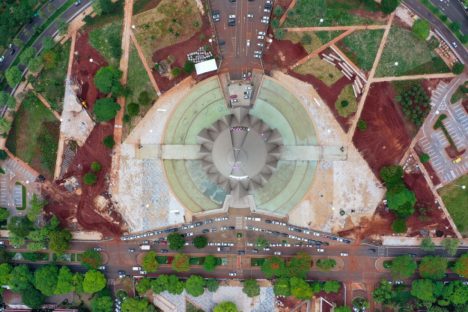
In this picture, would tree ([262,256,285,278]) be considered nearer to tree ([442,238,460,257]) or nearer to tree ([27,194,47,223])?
tree ([442,238,460,257])

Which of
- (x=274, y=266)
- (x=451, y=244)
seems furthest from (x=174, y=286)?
(x=451, y=244)

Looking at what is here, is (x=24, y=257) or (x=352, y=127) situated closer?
(x=352, y=127)

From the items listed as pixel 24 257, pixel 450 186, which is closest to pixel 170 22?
pixel 24 257

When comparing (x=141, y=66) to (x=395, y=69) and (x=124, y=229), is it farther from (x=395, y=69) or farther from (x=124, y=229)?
(x=395, y=69)

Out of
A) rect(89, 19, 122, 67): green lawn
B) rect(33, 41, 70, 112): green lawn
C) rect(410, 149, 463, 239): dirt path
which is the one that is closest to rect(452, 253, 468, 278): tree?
rect(410, 149, 463, 239): dirt path

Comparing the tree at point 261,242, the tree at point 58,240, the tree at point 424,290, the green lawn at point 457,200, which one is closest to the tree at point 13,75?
the tree at point 58,240

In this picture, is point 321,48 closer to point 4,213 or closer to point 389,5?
point 389,5
